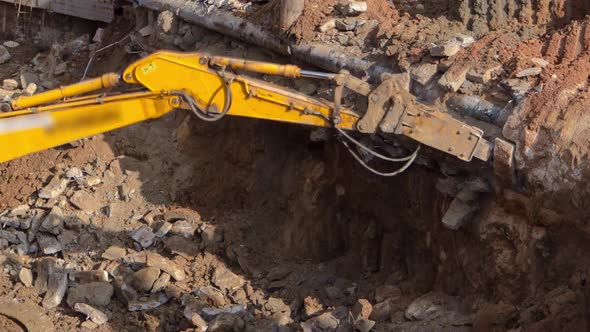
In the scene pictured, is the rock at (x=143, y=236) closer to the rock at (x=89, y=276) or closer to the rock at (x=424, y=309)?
the rock at (x=89, y=276)

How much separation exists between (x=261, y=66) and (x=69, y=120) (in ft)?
6.84

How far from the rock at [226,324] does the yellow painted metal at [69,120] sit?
264 cm

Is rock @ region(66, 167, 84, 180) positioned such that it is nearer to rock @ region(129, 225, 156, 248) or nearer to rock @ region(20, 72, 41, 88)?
rock @ region(129, 225, 156, 248)

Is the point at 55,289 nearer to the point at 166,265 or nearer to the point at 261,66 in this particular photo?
the point at 166,265

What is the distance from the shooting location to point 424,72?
1205 cm

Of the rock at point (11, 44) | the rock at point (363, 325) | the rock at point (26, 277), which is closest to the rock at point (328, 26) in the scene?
the rock at point (363, 325)

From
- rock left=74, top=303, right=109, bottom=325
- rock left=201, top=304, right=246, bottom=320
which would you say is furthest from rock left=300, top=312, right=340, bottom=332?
rock left=74, top=303, right=109, bottom=325

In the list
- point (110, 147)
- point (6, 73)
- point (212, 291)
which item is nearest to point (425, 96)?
point (212, 291)

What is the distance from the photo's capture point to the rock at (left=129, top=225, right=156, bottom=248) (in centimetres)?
1392

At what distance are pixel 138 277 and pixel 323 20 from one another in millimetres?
4083

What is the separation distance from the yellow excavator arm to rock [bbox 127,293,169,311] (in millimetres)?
2697

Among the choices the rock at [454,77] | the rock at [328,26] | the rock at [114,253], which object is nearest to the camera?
the rock at [454,77]

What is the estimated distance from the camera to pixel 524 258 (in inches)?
432

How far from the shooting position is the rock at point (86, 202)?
1448 cm
